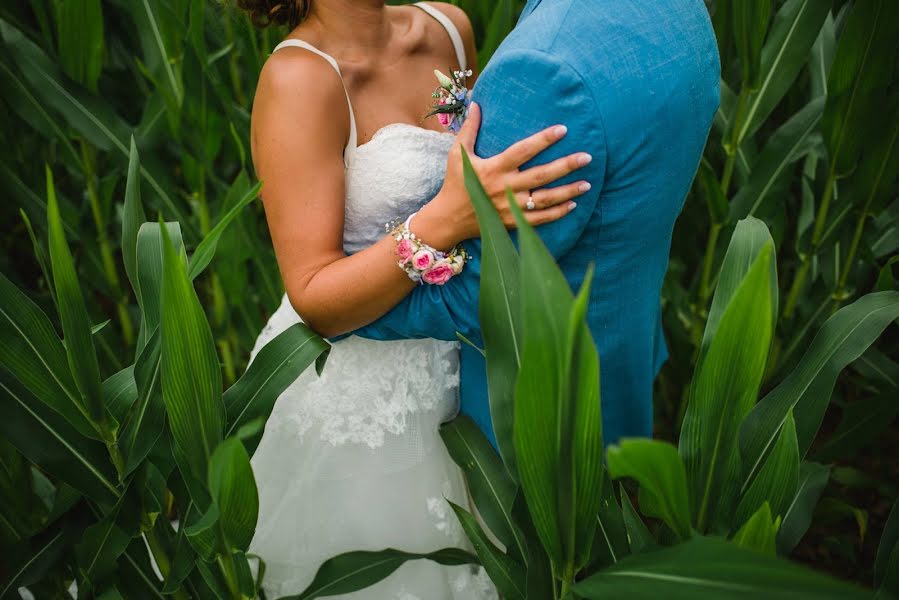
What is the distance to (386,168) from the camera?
868 mm

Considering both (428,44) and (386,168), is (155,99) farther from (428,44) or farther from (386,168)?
(386,168)

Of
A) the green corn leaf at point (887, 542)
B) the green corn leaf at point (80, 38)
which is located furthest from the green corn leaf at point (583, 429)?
the green corn leaf at point (80, 38)

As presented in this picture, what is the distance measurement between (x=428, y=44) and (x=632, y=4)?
1.58ft

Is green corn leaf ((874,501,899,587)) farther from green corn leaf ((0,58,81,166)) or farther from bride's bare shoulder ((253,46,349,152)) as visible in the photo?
green corn leaf ((0,58,81,166))

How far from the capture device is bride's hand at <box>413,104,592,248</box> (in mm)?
635

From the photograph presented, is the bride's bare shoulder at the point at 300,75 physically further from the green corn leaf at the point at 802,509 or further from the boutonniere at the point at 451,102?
the green corn leaf at the point at 802,509

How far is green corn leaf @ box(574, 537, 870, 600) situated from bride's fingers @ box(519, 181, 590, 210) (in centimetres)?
29

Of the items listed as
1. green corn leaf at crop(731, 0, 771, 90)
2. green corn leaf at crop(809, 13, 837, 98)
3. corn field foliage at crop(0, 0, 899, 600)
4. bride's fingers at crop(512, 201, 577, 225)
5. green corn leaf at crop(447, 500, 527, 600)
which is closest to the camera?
corn field foliage at crop(0, 0, 899, 600)

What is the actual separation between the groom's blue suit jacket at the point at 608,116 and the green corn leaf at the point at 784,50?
599 mm

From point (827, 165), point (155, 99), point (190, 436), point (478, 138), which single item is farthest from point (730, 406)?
point (155, 99)

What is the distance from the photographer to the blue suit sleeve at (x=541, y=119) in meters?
0.61

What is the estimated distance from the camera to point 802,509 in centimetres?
86

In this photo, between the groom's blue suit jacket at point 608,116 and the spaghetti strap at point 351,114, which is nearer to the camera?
the groom's blue suit jacket at point 608,116

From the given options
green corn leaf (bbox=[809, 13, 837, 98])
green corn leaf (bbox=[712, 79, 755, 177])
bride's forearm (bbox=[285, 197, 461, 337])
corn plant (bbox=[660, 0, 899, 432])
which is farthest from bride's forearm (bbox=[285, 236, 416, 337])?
green corn leaf (bbox=[809, 13, 837, 98])
